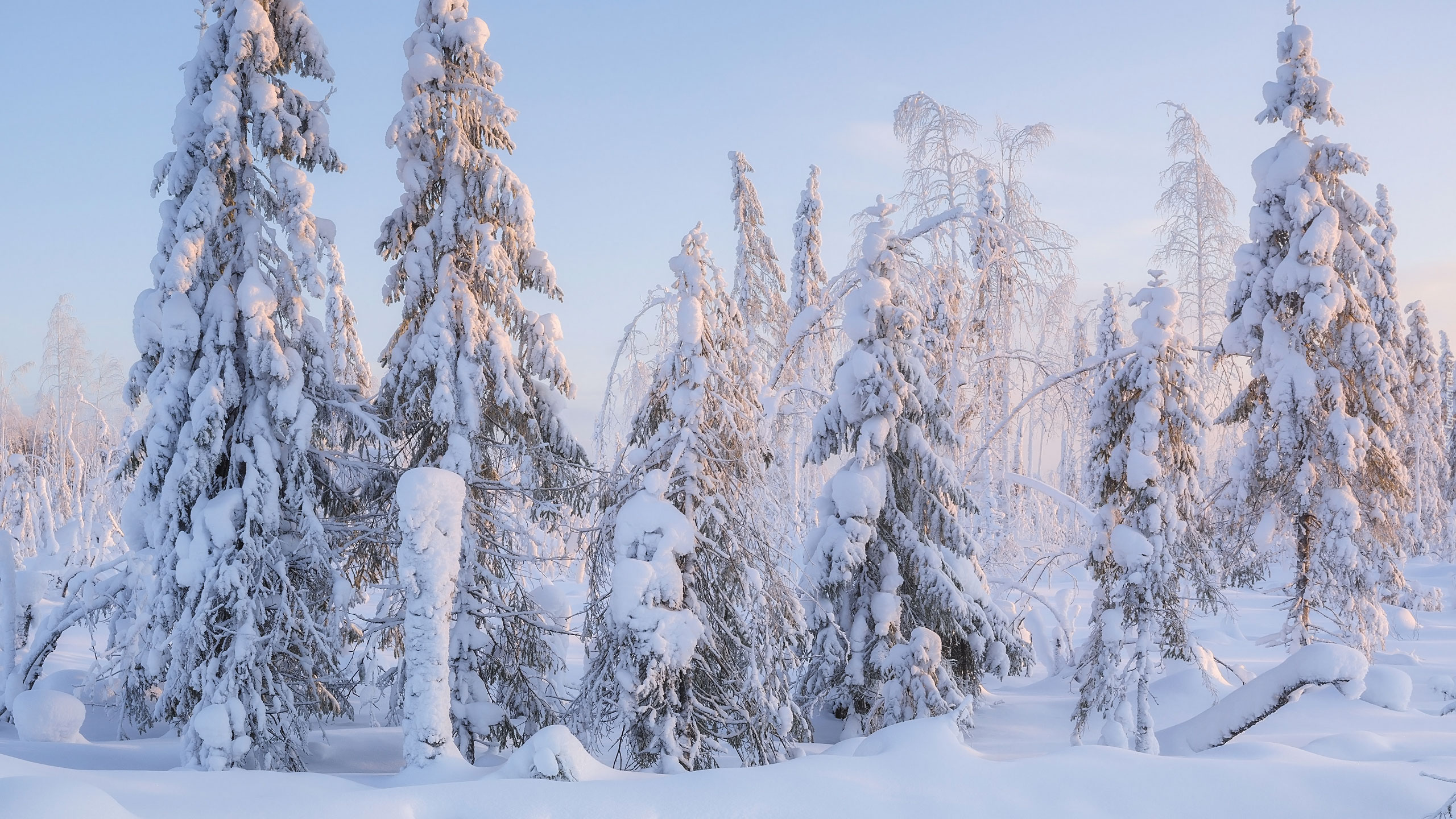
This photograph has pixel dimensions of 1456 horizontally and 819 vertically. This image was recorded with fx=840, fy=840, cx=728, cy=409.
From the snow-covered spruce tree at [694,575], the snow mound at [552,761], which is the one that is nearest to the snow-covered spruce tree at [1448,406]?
the snow-covered spruce tree at [694,575]

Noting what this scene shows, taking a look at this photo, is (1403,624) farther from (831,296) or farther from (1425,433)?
(831,296)

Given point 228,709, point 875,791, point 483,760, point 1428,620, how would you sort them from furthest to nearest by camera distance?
point 1428,620 < point 483,760 < point 228,709 < point 875,791

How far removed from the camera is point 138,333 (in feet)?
31.3

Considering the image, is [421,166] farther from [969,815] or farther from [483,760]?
[969,815]

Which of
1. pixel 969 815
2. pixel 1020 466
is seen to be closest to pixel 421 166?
pixel 969 815

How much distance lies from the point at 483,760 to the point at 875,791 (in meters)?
6.75

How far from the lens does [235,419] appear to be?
10055mm

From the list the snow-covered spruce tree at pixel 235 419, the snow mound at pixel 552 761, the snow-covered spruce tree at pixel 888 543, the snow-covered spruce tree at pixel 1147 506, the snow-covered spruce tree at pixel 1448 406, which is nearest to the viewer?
the snow mound at pixel 552 761

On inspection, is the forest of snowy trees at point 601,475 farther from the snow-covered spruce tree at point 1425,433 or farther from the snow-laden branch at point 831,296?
the snow-covered spruce tree at point 1425,433

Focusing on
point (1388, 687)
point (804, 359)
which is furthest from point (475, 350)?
point (1388, 687)

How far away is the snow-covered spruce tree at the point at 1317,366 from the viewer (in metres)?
13.5

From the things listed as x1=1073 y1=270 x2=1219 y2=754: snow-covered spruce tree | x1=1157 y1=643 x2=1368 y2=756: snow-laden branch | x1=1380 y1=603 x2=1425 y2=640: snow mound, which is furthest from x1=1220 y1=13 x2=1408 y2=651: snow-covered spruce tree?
x1=1157 y1=643 x2=1368 y2=756: snow-laden branch

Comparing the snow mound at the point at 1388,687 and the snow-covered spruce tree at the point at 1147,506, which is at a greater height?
the snow-covered spruce tree at the point at 1147,506

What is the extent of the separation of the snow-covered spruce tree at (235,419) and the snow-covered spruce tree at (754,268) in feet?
38.9
